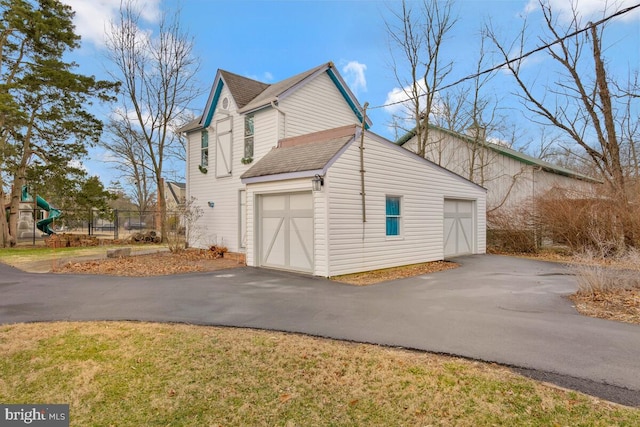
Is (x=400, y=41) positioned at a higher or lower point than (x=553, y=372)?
higher

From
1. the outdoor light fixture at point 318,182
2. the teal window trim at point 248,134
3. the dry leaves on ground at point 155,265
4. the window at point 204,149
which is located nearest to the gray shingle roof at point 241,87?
the teal window trim at point 248,134

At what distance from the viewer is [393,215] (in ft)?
38.0

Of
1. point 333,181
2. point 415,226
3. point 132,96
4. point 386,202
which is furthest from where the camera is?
point 132,96

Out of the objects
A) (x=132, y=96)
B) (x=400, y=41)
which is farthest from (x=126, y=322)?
(x=132, y=96)

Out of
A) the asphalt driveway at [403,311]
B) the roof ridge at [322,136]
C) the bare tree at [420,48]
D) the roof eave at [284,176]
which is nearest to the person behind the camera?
the asphalt driveway at [403,311]

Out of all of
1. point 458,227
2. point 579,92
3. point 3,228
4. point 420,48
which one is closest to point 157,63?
point 3,228

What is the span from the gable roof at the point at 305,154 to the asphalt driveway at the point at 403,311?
2.99m

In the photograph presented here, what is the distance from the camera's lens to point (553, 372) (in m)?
3.86

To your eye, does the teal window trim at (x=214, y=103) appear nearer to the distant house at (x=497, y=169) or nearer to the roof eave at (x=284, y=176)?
the roof eave at (x=284, y=176)

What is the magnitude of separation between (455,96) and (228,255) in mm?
16913

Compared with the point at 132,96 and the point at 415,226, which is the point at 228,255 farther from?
the point at 132,96

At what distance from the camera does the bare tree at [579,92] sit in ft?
54.9

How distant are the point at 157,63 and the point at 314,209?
17.7m

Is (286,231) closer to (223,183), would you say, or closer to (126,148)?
(223,183)
